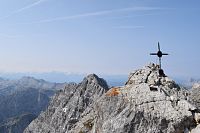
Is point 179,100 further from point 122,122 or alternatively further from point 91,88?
point 91,88

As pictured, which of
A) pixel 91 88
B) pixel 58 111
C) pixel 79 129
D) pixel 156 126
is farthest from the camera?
pixel 58 111

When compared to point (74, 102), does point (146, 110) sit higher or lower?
higher

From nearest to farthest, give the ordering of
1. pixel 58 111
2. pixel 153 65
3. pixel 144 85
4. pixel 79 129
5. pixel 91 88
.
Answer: pixel 144 85
pixel 79 129
pixel 153 65
pixel 91 88
pixel 58 111

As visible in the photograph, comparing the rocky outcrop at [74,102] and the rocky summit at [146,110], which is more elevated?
the rocky summit at [146,110]

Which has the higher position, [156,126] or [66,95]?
[156,126]

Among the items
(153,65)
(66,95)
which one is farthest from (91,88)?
(153,65)

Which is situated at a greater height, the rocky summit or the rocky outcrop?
the rocky summit

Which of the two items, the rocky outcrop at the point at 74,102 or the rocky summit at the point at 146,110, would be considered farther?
the rocky outcrop at the point at 74,102

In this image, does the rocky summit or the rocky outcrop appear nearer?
the rocky summit

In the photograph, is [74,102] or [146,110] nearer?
[146,110]

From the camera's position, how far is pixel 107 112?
28.0 meters

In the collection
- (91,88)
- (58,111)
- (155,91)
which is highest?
(155,91)

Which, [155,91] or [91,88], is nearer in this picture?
[155,91]

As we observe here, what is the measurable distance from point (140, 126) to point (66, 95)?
17504 centimetres
